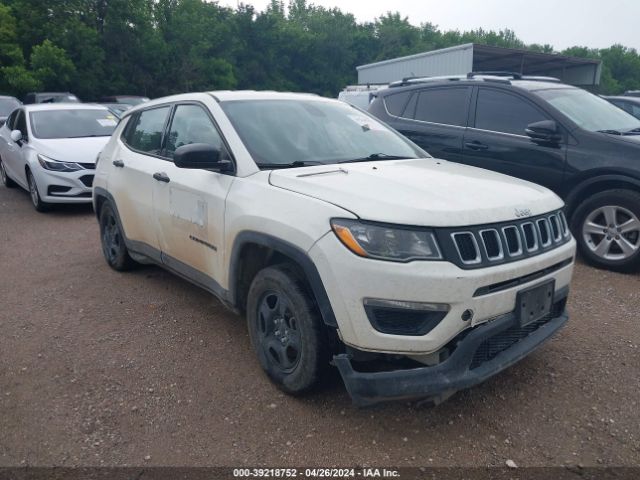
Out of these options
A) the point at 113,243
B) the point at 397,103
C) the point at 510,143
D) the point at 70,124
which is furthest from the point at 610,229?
the point at 70,124

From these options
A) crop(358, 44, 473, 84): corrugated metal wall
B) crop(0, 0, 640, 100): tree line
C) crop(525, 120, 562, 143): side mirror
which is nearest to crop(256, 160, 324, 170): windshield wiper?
crop(525, 120, 562, 143): side mirror

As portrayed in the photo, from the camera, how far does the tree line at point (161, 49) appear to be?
2930 cm

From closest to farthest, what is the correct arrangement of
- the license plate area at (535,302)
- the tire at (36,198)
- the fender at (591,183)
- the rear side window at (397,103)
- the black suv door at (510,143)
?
the license plate area at (535,302) < the fender at (591,183) < the black suv door at (510,143) < the rear side window at (397,103) < the tire at (36,198)

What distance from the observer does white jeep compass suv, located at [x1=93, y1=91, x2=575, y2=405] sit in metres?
2.61

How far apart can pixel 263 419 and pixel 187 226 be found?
1.51 metres

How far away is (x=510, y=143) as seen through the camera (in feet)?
19.5

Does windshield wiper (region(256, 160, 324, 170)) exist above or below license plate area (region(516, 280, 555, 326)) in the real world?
above

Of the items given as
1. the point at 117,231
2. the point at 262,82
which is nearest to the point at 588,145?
the point at 117,231

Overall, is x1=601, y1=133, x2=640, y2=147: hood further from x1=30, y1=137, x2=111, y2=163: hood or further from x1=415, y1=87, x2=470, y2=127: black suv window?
x1=30, y1=137, x2=111, y2=163: hood

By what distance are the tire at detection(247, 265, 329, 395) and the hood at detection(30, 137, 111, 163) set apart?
19.2 ft

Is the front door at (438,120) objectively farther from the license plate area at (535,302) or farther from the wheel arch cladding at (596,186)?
the license plate area at (535,302)

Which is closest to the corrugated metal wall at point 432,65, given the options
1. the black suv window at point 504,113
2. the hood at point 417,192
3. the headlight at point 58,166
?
the black suv window at point 504,113

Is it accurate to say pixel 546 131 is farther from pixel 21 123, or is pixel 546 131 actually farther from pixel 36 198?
pixel 21 123

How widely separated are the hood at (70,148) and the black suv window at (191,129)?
434 cm
